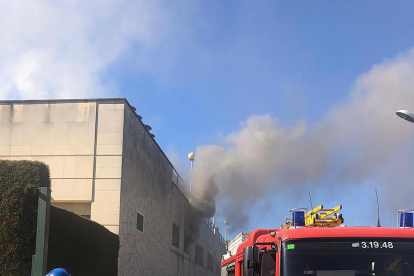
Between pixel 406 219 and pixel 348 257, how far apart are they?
2.53m

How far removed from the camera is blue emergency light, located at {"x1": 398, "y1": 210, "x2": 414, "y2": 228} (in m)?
8.28

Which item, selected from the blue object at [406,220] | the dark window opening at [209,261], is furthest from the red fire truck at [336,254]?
the dark window opening at [209,261]

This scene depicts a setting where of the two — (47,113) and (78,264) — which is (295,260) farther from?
(47,113)

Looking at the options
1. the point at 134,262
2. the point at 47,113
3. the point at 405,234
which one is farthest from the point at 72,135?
the point at 405,234

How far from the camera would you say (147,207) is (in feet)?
74.2

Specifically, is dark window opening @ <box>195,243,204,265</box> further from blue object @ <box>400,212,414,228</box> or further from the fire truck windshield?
the fire truck windshield

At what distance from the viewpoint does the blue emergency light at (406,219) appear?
27.2ft

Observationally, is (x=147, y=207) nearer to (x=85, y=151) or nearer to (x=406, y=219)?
(x=85, y=151)

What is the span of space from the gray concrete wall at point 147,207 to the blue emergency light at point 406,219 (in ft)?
38.4

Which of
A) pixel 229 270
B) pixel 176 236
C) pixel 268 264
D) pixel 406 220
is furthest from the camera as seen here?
pixel 176 236

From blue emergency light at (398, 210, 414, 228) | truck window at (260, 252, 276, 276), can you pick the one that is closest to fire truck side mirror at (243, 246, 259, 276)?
truck window at (260, 252, 276, 276)

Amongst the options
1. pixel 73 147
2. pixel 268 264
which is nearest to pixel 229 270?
pixel 268 264

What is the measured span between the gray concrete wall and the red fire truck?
12375 mm

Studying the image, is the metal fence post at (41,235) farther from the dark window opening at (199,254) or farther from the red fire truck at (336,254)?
the dark window opening at (199,254)
